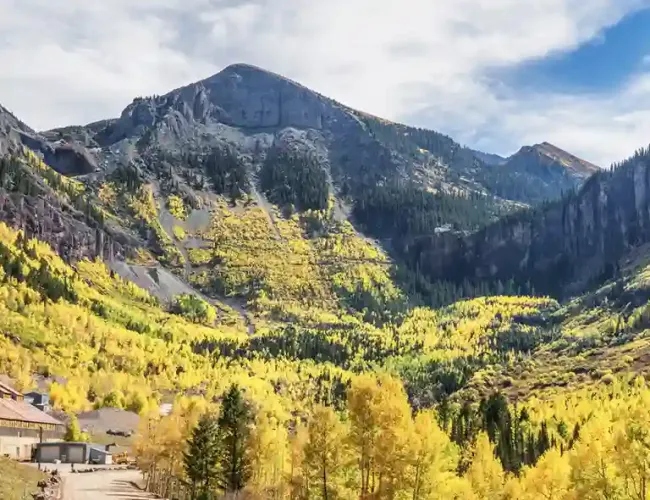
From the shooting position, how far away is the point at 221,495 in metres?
79.2

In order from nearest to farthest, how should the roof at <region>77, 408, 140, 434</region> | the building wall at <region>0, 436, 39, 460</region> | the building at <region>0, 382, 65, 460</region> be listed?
the building wall at <region>0, 436, 39, 460</region> → the building at <region>0, 382, 65, 460</region> → the roof at <region>77, 408, 140, 434</region>

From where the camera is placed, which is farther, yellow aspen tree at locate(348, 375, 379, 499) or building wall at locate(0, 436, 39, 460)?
building wall at locate(0, 436, 39, 460)

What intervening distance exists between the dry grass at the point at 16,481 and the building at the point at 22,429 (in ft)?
100

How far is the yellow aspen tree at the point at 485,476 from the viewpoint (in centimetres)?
8206

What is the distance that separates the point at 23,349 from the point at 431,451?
169137mm

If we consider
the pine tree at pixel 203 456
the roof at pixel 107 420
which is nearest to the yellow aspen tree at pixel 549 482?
the pine tree at pixel 203 456

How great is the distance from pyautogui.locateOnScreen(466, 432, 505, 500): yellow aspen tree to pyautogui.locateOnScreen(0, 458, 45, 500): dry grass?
4511 centimetres

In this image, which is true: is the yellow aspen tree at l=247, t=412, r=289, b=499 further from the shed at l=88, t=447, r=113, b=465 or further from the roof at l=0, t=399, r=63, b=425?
the shed at l=88, t=447, r=113, b=465

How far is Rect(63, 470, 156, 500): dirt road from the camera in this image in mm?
76062

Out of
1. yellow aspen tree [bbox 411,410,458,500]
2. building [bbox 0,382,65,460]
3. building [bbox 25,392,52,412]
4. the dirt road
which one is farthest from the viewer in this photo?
building [bbox 25,392,52,412]

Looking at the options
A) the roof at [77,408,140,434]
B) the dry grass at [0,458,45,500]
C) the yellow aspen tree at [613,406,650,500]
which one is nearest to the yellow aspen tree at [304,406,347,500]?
the yellow aspen tree at [613,406,650,500]

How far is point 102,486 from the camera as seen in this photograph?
89.2m

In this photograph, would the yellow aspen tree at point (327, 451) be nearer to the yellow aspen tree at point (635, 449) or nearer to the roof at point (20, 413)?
the yellow aspen tree at point (635, 449)

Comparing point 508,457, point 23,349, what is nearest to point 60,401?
point 23,349
